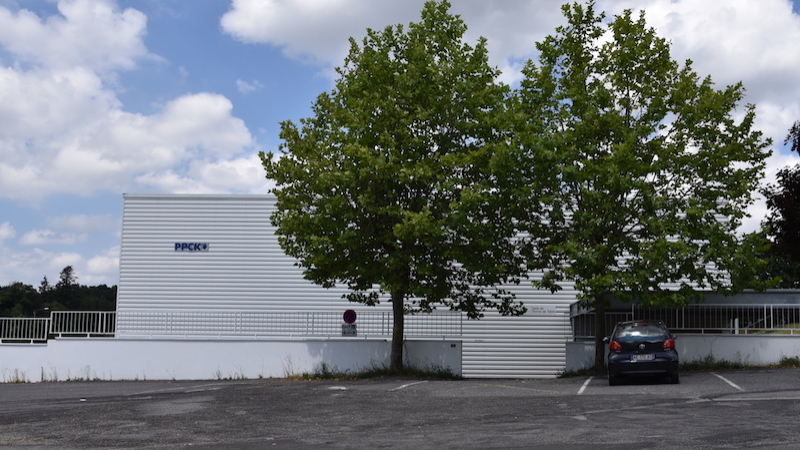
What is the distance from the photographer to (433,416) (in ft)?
48.4

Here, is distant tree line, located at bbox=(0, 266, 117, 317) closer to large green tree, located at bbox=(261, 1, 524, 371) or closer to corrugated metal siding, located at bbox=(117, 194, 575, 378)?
corrugated metal siding, located at bbox=(117, 194, 575, 378)

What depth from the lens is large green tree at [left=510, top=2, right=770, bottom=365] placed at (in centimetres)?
2419

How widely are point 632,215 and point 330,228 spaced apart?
27.6ft

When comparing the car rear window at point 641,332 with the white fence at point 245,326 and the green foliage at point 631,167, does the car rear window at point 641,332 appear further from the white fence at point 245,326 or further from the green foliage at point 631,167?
the white fence at point 245,326

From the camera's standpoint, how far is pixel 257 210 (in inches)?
1540

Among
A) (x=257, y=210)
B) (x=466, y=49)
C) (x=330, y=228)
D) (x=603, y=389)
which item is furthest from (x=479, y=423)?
(x=257, y=210)

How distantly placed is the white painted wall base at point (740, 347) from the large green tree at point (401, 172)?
563cm

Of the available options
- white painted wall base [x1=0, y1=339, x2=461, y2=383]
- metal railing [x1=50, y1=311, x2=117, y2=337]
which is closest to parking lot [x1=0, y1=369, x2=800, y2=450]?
white painted wall base [x1=0, y1=339, x2=461, y2=383]

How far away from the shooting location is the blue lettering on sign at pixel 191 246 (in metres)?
39.0

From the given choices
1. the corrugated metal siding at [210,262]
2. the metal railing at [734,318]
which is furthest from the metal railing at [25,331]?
the metal railing at [734,318]

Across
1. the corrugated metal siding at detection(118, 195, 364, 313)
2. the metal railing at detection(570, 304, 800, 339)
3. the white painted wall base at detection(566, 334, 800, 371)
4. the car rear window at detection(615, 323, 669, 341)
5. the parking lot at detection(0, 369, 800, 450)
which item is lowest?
the parking lot at detection(0, 369, 800, 450)

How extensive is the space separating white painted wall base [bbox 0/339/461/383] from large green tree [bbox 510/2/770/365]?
233 inches

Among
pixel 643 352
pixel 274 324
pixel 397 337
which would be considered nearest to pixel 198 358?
pixel 274 324

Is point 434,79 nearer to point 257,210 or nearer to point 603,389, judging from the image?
point 603,389
